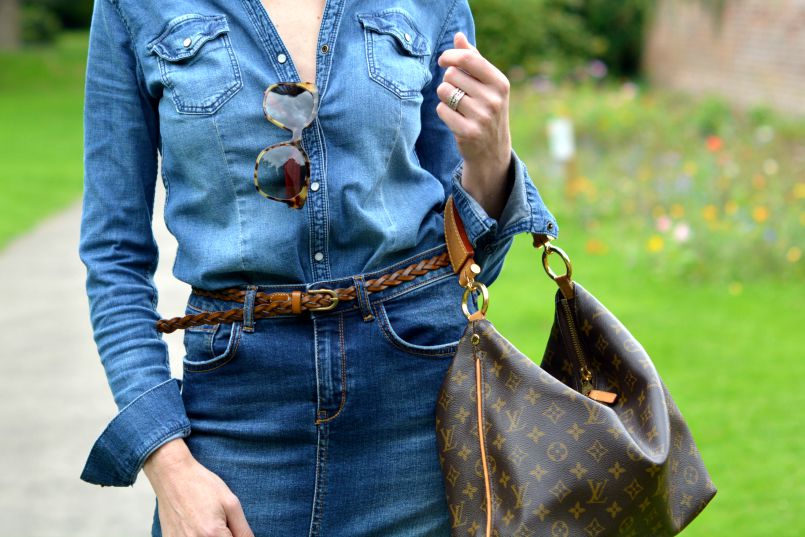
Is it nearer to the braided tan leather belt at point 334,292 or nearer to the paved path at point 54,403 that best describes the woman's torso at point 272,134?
the braided tan leather belt at point 334,292

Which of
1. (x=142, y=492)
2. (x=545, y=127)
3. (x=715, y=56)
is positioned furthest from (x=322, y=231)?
(x=715, y=56)

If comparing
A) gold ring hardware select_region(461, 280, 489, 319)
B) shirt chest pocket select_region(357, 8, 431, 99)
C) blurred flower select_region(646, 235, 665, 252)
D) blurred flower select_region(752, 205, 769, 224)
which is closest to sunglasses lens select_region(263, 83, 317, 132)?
shirt chest pocket select_region(357, 8, 431, 99)

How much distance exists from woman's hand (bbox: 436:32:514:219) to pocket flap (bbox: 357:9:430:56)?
0.14m

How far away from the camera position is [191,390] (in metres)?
1.79

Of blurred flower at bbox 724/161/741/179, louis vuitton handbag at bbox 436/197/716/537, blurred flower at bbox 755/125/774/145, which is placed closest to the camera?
louis vuitton handbag at bbox 436/197/716/537

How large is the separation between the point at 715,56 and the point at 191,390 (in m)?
16.7

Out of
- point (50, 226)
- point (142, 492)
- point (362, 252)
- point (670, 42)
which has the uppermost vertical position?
point (362, 252)

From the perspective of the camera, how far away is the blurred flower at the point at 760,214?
25.6ft

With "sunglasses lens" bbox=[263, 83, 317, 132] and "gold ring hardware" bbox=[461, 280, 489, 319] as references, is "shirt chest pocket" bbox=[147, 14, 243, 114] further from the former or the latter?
"gold ring hardware" bbox=[461, 280, 489, 319]

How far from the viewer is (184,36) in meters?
1.71

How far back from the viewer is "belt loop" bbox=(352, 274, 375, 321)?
5.69ft

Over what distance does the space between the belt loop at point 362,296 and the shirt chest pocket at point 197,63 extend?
0.34 meters

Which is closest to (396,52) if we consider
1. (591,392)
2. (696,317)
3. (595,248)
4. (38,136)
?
(591,392)

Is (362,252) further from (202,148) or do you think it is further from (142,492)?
(142,492)
